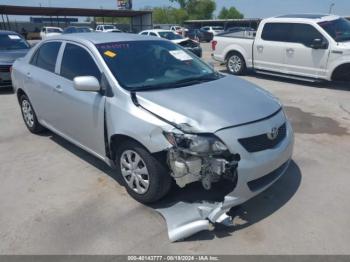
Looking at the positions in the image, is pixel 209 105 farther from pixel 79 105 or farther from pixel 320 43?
pixel 320 43

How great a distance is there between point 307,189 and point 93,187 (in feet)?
8.25

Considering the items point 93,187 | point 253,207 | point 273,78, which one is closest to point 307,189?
point 253,207

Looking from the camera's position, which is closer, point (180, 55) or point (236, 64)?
point (180, 55)

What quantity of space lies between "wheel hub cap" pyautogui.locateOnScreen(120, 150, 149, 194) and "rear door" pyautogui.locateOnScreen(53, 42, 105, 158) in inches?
16.9

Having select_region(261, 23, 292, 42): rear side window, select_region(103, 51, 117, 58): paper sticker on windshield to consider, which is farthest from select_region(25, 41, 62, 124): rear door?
select_region(261, 23, 292, 42): rear side window

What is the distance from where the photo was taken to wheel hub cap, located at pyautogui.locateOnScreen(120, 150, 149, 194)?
11.0ft

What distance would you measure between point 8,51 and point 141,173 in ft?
26.4

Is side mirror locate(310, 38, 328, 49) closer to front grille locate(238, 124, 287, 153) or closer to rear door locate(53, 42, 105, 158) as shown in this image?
front grille locate(238, 124, 287, 153)

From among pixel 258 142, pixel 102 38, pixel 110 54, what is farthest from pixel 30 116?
pixel 258 142

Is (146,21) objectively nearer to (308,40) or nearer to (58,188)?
(308,40)

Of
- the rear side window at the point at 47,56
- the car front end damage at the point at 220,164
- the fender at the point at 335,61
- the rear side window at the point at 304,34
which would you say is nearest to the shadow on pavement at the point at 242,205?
the car front end damage at the point at 220,164

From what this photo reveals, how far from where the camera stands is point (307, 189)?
3848 millimetres

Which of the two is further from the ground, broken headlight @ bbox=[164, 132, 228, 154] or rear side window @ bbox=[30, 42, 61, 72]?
rear side window @ bbox=[30, 42, 61, 72]

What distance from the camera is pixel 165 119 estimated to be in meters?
3.08
